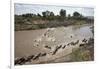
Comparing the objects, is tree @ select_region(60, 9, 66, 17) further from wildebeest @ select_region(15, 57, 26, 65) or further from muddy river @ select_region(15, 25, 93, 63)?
wildebeest @ select_region(15, 57, 26, 65)

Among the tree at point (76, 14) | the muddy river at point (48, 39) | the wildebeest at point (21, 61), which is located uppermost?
the tree at point (76, 14)

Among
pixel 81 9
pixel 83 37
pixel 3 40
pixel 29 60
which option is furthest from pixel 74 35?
pixel 3 40

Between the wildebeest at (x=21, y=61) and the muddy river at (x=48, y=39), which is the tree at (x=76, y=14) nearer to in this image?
the muddy river at (x=48, y=39)

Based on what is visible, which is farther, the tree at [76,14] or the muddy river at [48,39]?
the tree at [76,14]

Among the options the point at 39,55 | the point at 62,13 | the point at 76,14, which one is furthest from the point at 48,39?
the point at 76,14

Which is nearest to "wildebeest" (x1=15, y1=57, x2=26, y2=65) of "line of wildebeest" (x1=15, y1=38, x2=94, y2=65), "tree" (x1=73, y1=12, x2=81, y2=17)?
"line of wildebeest" (x1=15, y1=38, x2=94, y2=65)

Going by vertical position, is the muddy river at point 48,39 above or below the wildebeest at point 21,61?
above

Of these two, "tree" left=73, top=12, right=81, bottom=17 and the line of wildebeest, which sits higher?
"tree" left=73, top=12, right=81, bottom=17

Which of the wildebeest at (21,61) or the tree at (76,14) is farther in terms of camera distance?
the tree at (76,14)

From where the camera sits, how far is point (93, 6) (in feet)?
7.55

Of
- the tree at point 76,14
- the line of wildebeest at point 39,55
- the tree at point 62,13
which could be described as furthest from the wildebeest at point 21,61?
the tree at point 76,14

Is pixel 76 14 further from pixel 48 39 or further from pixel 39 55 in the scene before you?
pixel 39 55

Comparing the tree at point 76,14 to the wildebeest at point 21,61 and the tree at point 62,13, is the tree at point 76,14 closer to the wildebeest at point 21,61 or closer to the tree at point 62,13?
the tree at point 62,13
